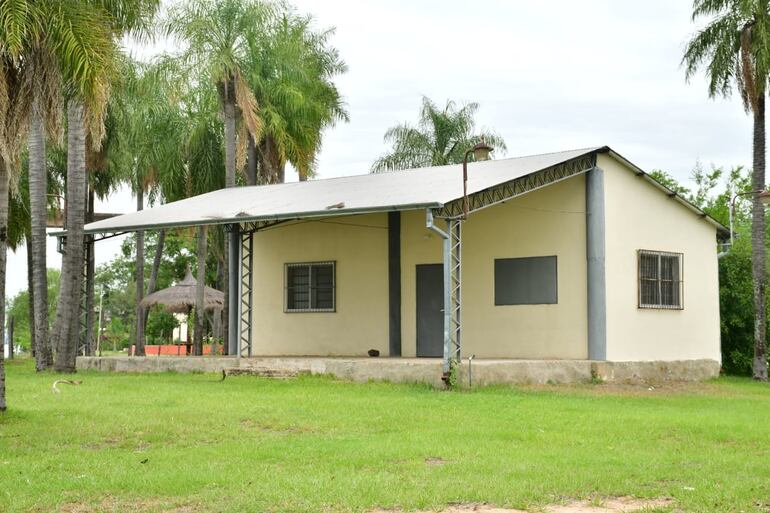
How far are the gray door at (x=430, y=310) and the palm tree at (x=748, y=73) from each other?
7.78m

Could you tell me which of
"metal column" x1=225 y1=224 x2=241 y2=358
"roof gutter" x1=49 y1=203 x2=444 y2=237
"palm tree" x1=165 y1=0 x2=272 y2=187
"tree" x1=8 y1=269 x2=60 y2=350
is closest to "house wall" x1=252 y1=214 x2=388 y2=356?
"metal column" x1=225 y1=224 x2=241 y2=358

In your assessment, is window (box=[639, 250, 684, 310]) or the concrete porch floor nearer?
the concrete porch floor

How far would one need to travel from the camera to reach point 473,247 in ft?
75.7

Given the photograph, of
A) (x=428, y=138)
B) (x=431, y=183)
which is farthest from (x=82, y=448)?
(x=428, y=138)

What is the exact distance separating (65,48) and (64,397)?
6330 mm

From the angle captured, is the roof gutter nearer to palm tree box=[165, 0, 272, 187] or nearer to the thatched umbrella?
palm tree box=[165, 0, 272, 187]

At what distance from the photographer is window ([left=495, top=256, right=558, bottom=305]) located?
72.5 feet

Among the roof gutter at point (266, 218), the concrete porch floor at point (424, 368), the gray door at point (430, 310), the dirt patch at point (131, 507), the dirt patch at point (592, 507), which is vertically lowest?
the dirt patch at point (592, 507)

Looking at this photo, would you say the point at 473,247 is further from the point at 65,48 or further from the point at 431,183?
the point at 65,48

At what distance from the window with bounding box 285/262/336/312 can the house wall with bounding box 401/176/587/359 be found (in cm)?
211

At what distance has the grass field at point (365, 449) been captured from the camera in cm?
859

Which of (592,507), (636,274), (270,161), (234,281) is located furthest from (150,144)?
(592,507)

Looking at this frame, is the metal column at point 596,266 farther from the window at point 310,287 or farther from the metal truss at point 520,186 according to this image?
the window at point 310,287

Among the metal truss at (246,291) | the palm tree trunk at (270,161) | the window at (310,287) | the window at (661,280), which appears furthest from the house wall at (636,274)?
the palm tree trunk at (270,161)
